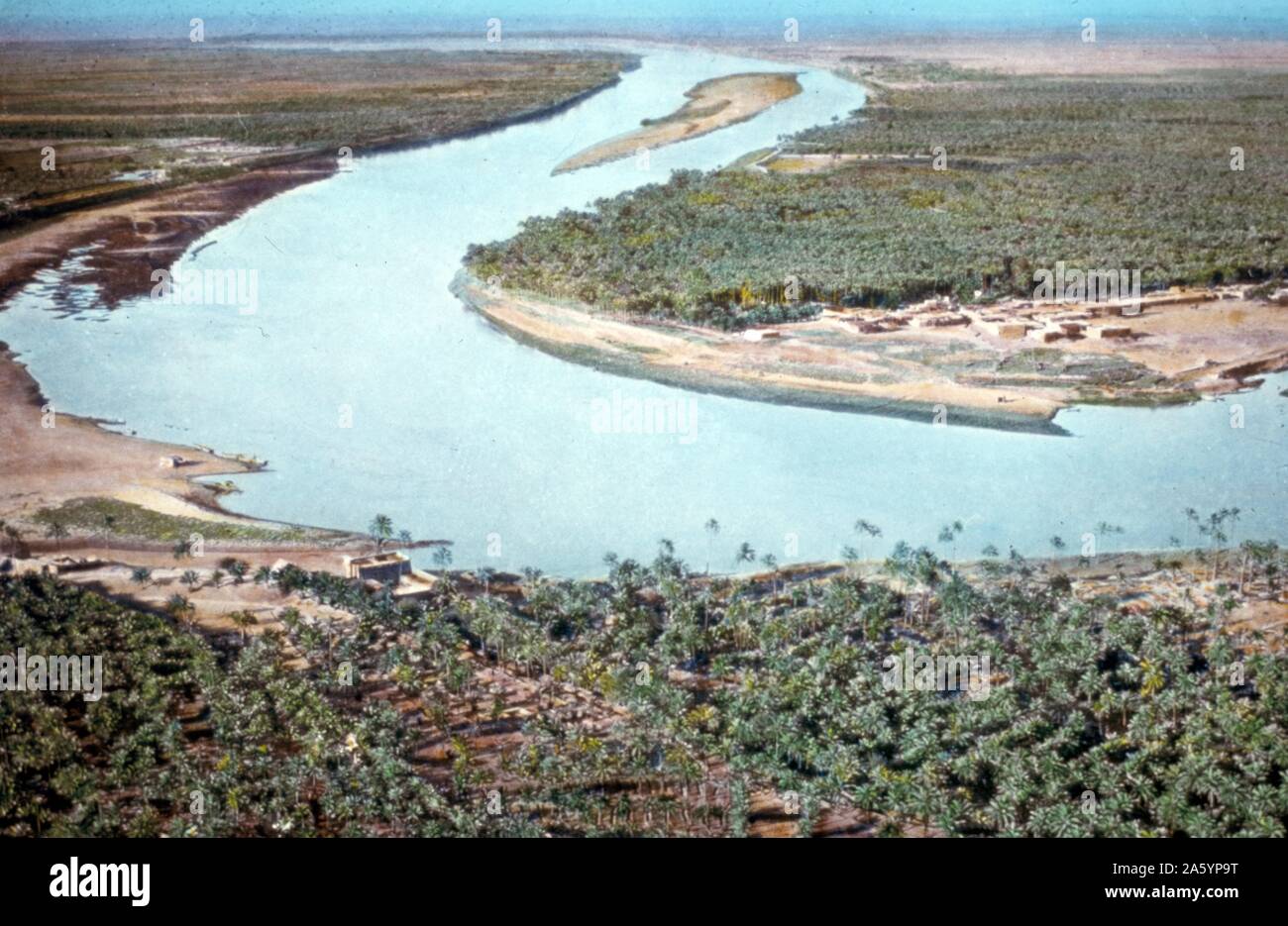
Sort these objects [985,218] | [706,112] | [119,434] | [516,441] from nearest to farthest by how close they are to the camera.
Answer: [516,441]
[119,434]
[985,218]
[706,112]

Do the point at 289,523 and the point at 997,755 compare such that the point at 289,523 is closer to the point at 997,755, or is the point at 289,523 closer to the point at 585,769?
the point at 585,769

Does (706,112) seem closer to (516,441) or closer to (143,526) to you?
(516,441)

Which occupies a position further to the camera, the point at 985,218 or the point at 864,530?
the point at 985,218

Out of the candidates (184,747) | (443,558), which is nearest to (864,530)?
(443,558)

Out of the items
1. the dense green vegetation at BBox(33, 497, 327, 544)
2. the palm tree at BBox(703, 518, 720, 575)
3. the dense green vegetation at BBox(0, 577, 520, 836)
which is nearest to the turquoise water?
the palm tree at BBox(703, 518, 720, 575)

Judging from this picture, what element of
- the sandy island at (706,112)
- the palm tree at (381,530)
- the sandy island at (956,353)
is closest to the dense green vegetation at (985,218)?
the sandy island at (956,353)

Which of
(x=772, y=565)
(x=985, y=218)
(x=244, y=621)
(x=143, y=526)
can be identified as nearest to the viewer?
(x=244, y=621)
